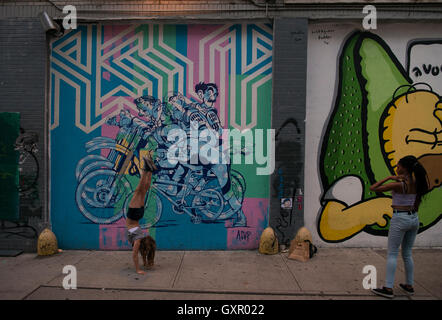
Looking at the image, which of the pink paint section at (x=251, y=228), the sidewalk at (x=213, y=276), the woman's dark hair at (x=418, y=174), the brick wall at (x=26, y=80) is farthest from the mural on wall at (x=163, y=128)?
the woman's dark hair at (x=418, y=174)

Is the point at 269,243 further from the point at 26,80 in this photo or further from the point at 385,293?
the point at 26,80

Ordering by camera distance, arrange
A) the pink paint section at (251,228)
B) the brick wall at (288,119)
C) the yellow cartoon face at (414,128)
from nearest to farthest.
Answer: the brick wall at (288,119) < the pink paint section at (251,228) < the yellow cartoon face at (414,128)

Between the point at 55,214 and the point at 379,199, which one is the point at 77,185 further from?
the point at 379,199

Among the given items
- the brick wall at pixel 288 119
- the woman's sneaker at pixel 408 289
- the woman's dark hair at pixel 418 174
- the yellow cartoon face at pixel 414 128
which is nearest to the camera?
the woman's dark hair at pixel 418 174

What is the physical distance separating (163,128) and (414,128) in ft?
17.0

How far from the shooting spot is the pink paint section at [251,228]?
241 inches

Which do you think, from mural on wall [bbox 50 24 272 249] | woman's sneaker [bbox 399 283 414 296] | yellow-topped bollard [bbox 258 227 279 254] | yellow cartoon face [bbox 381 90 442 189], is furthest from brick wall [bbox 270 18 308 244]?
woman's sneaker [bbox 399 283 414 296]

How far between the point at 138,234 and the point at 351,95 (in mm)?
4921

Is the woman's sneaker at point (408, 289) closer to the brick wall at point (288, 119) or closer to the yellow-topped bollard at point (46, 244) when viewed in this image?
the brick wall at point (288, 119)

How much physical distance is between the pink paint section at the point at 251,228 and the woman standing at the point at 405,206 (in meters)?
2.43

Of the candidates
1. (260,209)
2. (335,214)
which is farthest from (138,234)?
(335,214)

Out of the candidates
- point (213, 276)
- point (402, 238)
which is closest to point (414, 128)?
point (402, 238)

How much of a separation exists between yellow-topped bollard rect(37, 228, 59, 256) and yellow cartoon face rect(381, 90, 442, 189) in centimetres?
686

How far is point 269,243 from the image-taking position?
5.78 meters
